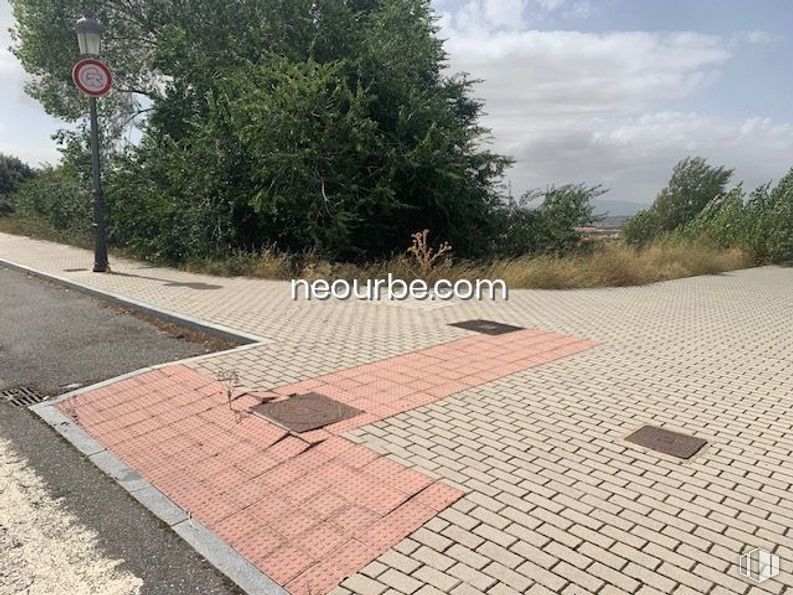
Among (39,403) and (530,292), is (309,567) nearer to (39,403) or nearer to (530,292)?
(39,403)

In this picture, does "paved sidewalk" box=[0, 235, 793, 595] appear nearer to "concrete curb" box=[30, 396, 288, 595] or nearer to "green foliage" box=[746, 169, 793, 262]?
"concrete curb" box=[30, 396, 288, 595]

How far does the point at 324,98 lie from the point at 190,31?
19.8 feet

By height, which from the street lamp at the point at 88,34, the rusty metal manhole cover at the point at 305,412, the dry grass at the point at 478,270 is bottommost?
the rusty metal manhole cover at the point at 305,412

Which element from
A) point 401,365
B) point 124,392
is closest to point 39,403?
point 124,392

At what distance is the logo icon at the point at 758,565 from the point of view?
8.87 ft

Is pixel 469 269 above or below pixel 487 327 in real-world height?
above

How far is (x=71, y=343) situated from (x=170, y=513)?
436cm

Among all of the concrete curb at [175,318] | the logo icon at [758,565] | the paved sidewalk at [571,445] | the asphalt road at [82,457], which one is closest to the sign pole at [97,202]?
the concrete curb at [175,318]

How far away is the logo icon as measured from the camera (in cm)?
270

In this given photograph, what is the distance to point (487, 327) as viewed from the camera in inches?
313

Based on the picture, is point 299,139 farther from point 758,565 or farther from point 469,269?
point 758,565

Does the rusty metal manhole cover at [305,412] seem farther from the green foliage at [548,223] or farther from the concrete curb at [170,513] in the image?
the green foliage at [548,223]

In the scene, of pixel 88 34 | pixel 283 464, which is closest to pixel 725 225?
pixel 88 34

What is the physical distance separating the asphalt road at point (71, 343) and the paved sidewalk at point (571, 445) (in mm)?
846
